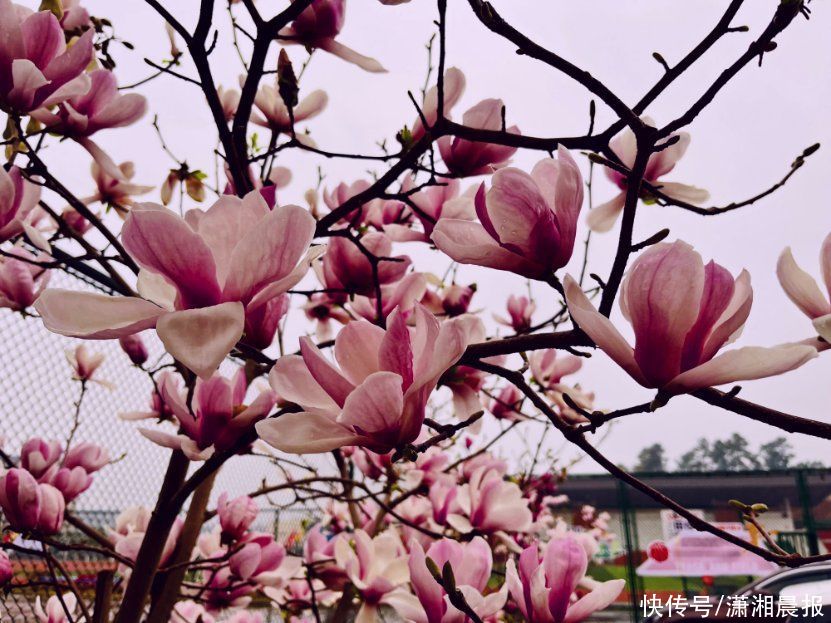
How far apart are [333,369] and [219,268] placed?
0.11 m

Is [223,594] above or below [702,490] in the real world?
below

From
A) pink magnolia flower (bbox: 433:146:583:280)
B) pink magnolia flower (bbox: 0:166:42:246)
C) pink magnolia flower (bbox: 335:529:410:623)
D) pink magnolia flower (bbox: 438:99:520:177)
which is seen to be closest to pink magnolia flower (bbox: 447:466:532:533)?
pink magnolia flower (bbox: 335:529:410:623)

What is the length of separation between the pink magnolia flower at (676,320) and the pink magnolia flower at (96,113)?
2.54 feet

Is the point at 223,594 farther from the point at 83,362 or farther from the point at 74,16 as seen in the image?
the point at 74,16

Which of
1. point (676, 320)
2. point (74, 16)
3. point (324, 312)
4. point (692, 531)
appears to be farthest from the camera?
point (692, 531)

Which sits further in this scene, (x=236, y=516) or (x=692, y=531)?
(x=692, y=531)

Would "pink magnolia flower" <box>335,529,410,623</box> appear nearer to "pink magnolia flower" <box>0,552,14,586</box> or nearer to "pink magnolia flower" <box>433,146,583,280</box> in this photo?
"pink magnolia flower" <box>0,552,14,586</box>

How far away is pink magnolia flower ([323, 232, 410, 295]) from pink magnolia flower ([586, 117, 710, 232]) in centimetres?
31

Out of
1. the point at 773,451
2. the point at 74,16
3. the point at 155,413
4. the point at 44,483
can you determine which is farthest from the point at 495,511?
the point at 773,451

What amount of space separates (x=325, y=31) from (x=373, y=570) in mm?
899

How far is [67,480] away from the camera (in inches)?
43.0

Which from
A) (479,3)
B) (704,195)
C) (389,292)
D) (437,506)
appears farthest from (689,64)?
(437,506)

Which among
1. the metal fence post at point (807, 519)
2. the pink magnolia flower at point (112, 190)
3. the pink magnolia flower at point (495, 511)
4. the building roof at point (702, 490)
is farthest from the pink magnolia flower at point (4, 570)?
the building roof at point (702, 490)

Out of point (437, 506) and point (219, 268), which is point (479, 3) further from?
point (437, 506)
